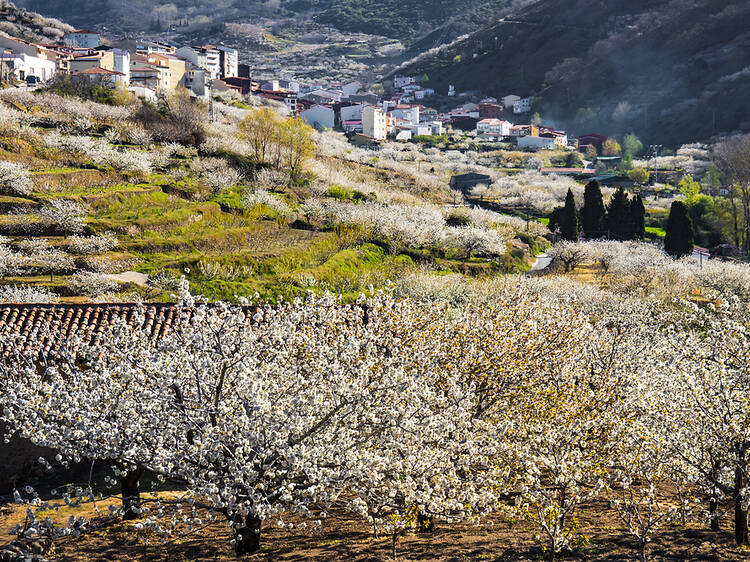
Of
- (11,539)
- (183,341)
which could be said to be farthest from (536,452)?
(11,539)

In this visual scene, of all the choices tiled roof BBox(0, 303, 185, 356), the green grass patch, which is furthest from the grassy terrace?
the green grass patch

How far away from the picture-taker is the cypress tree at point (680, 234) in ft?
156

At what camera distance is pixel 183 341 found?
31.8ft

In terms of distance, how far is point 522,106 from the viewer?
156 m

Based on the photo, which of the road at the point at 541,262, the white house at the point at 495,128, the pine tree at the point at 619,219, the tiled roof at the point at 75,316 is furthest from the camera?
the white house at the point at 495,128

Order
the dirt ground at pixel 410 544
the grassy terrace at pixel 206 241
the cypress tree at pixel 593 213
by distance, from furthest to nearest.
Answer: the cypress tree at pixel 593 213, the grassy terrace at pixel 206 241, the dirt ground at pixel 410 544

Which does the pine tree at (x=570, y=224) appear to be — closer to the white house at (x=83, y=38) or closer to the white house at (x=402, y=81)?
the white house at (x=83, y=38)

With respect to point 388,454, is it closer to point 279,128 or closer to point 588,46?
point 279,128

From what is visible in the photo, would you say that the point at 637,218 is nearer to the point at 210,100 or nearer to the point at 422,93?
the point at 210,100

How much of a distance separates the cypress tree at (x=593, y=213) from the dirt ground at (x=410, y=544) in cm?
4590

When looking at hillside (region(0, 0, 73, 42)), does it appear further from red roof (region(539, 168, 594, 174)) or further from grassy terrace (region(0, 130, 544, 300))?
red roof (region(539, 168, 594, 174))

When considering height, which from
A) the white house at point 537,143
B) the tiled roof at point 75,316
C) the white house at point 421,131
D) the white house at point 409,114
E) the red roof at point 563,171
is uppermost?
the white house at point 409,114

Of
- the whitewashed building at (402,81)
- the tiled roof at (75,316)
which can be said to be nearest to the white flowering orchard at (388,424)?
the tiled roof at (75,316)

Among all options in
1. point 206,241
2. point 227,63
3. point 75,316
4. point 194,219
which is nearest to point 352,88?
point 227,63
